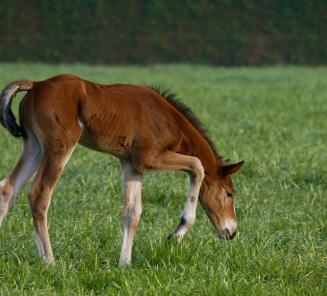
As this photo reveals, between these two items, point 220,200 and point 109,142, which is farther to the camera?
point 220,200

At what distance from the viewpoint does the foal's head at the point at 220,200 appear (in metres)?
7.65

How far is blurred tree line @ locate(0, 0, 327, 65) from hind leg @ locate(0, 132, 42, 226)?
29.1m

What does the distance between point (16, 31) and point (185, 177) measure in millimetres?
26412

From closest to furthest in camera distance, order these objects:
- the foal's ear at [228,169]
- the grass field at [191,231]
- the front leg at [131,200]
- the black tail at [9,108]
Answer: the grass field at [191,231], the black tail at [9,108], the front leg at [131,200], the foal's ear at [228,169]

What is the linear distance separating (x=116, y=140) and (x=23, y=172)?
27.8 inches

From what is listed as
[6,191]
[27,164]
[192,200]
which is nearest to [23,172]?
[27,164]

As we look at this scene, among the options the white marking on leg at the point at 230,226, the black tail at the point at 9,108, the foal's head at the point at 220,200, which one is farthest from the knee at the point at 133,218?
the black tail at the point at 9,108

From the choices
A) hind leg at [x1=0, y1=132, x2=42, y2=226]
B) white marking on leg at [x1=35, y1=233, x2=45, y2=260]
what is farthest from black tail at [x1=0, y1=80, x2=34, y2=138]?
white marking on leg at [x1=35, y1=233, x2=45, y2=260]

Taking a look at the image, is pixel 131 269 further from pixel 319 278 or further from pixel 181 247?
pixel 319 278

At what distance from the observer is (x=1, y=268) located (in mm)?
6574

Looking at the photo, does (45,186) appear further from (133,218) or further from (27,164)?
(133,218)

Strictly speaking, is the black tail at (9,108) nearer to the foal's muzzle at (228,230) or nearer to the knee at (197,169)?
the knee at (197,169)

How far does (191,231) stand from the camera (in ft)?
26.3

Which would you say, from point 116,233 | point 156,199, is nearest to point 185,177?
point 156,199
